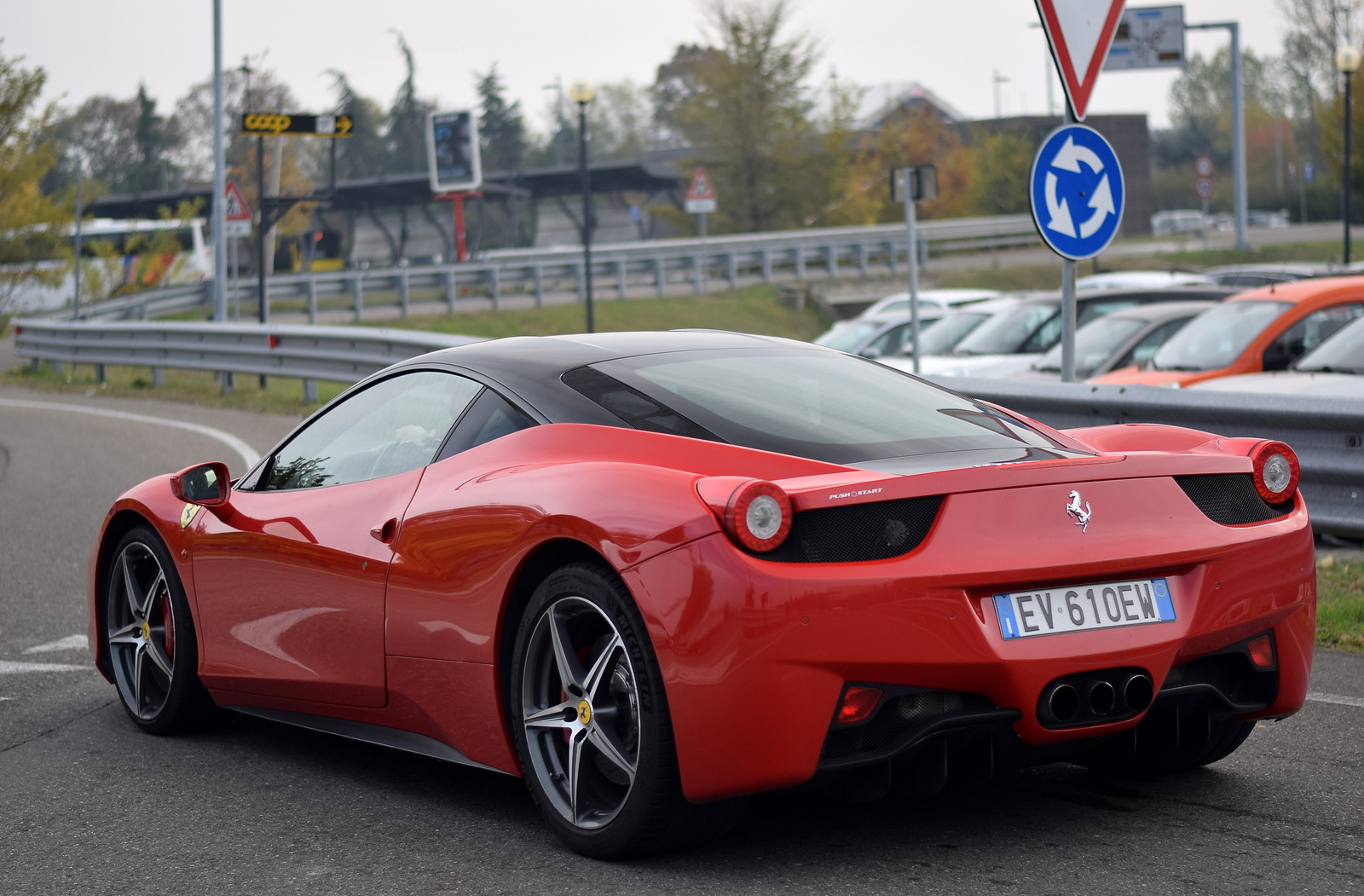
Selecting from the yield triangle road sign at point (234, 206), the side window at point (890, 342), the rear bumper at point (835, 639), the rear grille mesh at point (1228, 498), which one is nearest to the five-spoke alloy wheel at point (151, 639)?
the rear bumper at point (835, 639)

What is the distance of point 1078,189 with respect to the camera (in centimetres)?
777

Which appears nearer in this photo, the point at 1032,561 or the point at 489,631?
the point at 1032,561

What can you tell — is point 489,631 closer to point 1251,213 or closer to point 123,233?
point 123,233

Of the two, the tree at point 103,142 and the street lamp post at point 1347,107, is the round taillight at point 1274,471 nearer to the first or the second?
the street lamp post at point 1347,107

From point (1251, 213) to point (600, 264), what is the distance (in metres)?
71.1

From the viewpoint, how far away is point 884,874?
3408mm

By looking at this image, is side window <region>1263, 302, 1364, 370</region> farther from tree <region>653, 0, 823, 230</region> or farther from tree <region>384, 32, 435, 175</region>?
tree <region>384, 32, 435, 175</region>

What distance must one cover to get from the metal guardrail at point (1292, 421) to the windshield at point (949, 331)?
9275 millimetres

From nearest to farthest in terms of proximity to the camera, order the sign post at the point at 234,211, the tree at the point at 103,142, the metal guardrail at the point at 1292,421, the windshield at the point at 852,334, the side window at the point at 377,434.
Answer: the side window at the point at 377,434
the metal guardrail at the point at 1292,421
the windshield at the point at 852,334
the sign post at the point at 234,211
the tree at the point at 103,142

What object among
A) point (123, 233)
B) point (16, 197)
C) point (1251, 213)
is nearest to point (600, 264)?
point (16, 197)

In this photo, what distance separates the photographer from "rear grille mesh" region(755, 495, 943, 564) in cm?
325

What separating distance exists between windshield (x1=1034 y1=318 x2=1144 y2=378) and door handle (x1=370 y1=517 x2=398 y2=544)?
428 inches

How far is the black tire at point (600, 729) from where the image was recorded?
339cm

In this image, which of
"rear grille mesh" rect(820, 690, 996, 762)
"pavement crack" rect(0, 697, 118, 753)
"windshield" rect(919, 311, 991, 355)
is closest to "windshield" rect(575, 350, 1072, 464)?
"rear grille mesh" rect(820, 690, 996, 762)
